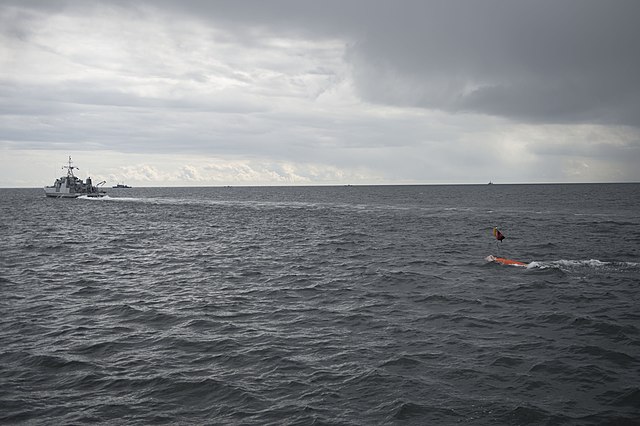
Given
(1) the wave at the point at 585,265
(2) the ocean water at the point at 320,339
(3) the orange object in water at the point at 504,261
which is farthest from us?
(3) the orange object in water at the point at 504,261

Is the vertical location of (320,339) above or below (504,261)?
below

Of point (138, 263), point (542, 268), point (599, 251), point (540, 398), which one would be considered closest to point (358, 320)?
point (540, 398)

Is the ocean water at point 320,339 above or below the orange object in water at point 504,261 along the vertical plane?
below

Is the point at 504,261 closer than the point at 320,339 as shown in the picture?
No

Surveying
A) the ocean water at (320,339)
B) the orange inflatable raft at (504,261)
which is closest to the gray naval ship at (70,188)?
the ocean water at (320,339)

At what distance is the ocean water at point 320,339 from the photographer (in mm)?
12484

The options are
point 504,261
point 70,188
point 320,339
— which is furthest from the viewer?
point 70,188

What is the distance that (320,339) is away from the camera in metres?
18.0

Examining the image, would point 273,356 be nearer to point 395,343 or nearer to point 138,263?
point 395,343

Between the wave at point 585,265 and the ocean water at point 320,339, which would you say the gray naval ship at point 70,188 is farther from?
the wave at point 585,265

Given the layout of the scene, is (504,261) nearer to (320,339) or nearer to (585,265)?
(585,265)

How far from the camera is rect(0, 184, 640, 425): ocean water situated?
492 inches

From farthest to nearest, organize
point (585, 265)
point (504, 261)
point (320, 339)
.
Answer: point (504, 261)
point (585, 265)
point (320, 339)

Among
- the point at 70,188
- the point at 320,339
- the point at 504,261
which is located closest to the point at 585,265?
the point at 504,261
